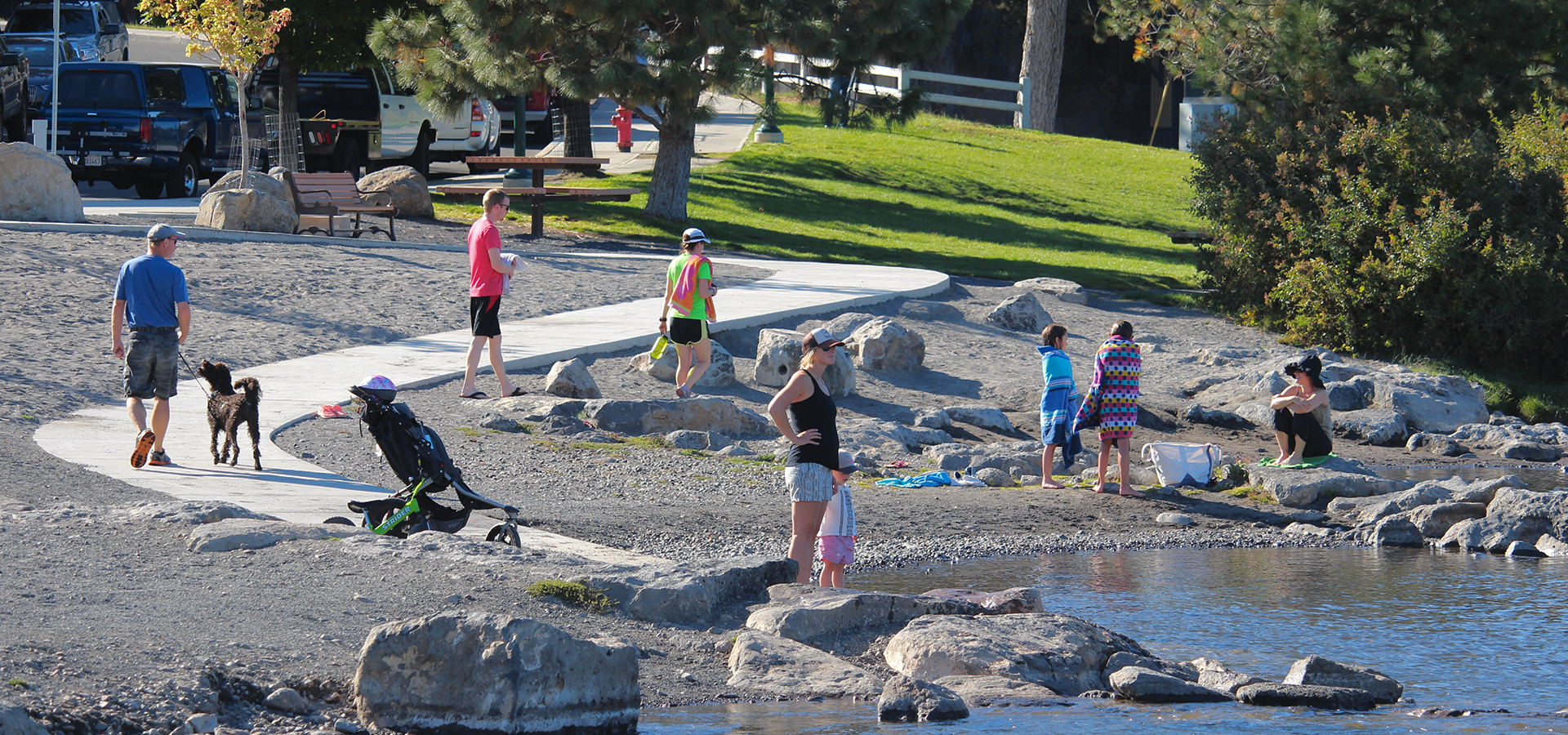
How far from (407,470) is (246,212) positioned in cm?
1270

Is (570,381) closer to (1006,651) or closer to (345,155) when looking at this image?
(1006,651)

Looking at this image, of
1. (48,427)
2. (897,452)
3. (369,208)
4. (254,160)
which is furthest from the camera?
(254,160)

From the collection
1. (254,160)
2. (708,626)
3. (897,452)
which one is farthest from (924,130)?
(708,626)

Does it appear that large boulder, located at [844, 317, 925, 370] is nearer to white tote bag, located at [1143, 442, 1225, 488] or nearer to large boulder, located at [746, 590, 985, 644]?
white tote bag, located at [1143, 442, 1225, 488]

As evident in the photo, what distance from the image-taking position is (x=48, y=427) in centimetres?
1117

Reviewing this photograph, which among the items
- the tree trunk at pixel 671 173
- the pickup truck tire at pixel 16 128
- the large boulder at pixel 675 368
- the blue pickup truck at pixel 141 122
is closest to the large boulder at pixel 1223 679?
the large boulder at pixel 675 368

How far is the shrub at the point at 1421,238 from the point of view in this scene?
19.3 meters

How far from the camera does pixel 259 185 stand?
2023cm

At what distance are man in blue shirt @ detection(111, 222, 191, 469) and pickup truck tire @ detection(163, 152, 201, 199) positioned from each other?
14.5m

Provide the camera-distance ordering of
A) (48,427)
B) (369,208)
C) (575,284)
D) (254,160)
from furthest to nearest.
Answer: (254,160) → (369,208) → (575,284) → (48,427)

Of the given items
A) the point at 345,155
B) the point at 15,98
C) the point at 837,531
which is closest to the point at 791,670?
the point at 837,531

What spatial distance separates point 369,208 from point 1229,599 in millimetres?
14308

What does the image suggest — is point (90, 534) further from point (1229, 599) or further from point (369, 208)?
point (369, 208)

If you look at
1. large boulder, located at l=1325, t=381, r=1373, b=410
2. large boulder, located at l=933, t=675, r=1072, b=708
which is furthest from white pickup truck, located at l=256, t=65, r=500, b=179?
large boulder, located at l=933, t=675, r=1072, b=708
